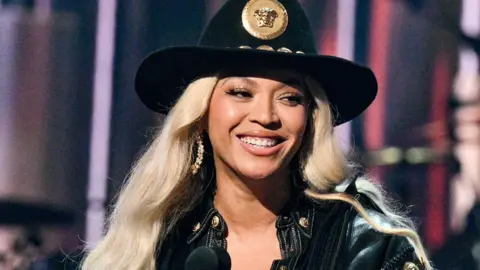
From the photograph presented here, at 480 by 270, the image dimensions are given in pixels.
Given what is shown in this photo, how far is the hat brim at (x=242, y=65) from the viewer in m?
2.08

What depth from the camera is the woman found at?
204cm

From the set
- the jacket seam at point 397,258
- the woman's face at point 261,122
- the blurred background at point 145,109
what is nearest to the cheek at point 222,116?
the woman's face at point 261,122

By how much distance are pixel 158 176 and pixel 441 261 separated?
66.9 inches

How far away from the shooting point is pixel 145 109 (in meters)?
3.48

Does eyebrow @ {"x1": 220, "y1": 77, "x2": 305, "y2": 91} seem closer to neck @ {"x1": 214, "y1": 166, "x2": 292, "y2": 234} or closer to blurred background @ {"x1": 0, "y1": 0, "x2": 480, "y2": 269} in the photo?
neck @ {"x1": 214, "y1": 166, "x2": 292, "y2": 234}

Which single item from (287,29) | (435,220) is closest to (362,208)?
(287,29)

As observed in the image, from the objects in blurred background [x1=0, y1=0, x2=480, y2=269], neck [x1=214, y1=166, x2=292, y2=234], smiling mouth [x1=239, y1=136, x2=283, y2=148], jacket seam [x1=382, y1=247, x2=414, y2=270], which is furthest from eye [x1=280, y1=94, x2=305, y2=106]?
blurred background [x1=0, y1=0, x2=480, y2=269]

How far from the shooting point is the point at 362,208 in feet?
6.87

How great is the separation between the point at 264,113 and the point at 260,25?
0.82 ft

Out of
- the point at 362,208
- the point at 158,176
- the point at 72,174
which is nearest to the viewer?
the point at 362,208

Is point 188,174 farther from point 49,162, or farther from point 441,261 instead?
point 441,261

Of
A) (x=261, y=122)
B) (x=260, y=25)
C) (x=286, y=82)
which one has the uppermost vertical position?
(x=260, y=25)

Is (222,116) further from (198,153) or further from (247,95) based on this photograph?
(198,153)

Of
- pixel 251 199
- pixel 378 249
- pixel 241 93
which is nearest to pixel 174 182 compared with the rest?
pixel 251 199
